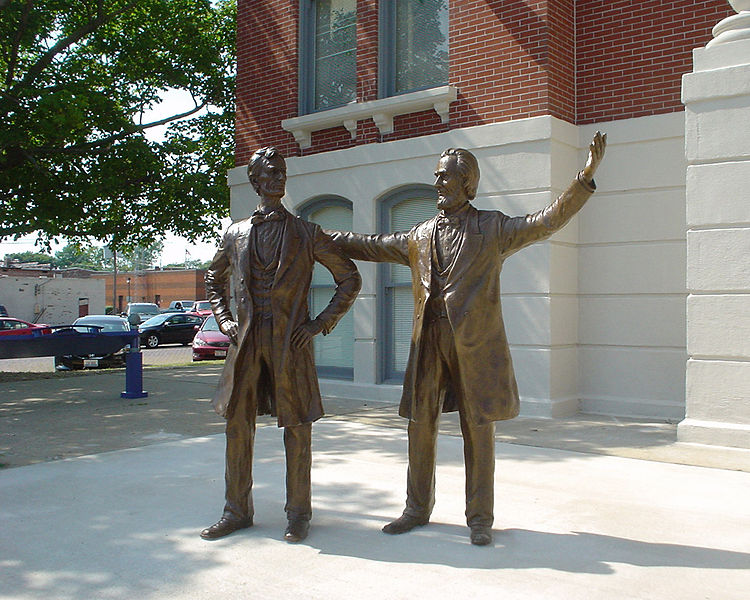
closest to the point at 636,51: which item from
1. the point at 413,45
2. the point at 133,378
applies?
the point at 413,45

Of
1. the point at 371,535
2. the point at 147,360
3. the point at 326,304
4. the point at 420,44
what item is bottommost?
the point at 147,360

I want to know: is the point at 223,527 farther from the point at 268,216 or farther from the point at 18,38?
the point at 18,38

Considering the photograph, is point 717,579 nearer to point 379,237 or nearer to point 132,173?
point 379,237

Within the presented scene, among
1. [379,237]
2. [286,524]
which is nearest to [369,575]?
[286,524]

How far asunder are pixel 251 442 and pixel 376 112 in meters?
7.29

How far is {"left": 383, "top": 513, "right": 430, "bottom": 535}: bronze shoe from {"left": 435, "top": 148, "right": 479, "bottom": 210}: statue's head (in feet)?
6.10

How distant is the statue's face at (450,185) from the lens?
4.64 metres

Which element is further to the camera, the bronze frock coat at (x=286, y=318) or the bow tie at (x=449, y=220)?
the bow tie at (x=449, y=220)

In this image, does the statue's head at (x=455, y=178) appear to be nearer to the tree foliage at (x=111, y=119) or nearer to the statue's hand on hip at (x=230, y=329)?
the statue's hand on hip at (x=230, y=329)

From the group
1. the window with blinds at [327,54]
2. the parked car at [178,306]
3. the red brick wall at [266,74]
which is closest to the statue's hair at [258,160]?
the window with blinds at [327,54]

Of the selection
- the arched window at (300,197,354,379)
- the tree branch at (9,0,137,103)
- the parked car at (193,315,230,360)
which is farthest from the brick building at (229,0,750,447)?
the parked car at (193,315,230,360)

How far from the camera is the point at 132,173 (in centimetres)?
1591

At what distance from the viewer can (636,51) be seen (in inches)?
375

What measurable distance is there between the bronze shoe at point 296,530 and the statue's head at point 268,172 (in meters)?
1.92
